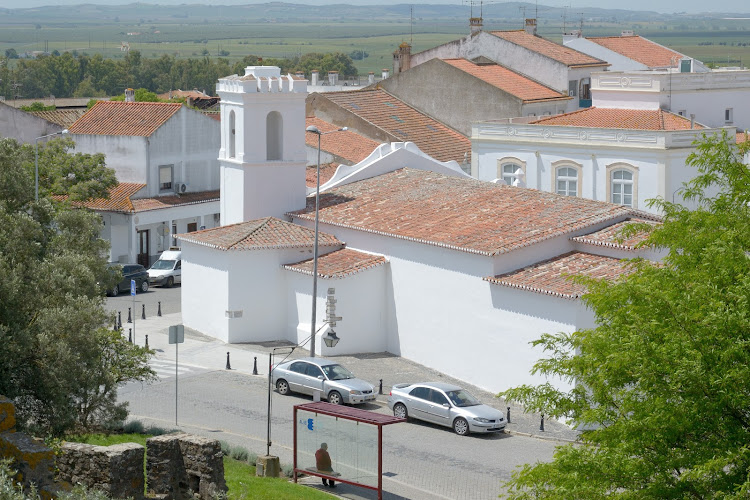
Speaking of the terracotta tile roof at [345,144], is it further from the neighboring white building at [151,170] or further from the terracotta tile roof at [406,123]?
the neighboring white building at [151,170]

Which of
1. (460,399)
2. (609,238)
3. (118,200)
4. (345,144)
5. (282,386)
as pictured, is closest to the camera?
(460,399)

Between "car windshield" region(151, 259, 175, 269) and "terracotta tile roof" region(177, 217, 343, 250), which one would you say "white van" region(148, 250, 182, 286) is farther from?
"terracotta tile roof" region(177, 217, 343, 250)

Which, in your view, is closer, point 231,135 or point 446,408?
point 446,408

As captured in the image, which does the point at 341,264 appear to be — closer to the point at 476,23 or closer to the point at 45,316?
the point at 45,316

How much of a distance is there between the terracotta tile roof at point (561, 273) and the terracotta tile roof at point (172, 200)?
24.0 metres

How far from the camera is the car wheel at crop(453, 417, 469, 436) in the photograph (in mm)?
30375

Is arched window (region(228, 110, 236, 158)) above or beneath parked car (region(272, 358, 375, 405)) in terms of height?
above

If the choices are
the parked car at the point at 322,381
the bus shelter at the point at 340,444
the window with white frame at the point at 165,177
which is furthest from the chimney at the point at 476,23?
the bus shelter at the point at 340,444

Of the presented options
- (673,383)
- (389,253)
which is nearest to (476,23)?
(389,253)

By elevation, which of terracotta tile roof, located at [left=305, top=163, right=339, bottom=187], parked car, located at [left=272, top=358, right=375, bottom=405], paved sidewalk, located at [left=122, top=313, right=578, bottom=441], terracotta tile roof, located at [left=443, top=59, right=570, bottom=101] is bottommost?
paved sidewalk, located at [left=122, top=313, right=578, bottom=441]

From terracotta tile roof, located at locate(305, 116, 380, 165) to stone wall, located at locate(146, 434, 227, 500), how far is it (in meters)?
32.9

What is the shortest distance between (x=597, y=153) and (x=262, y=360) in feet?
61.6

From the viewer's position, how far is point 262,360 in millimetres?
37969

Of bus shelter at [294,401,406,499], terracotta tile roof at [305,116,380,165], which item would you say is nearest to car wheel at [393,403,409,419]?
bus shelter at [294,401,406,499]
